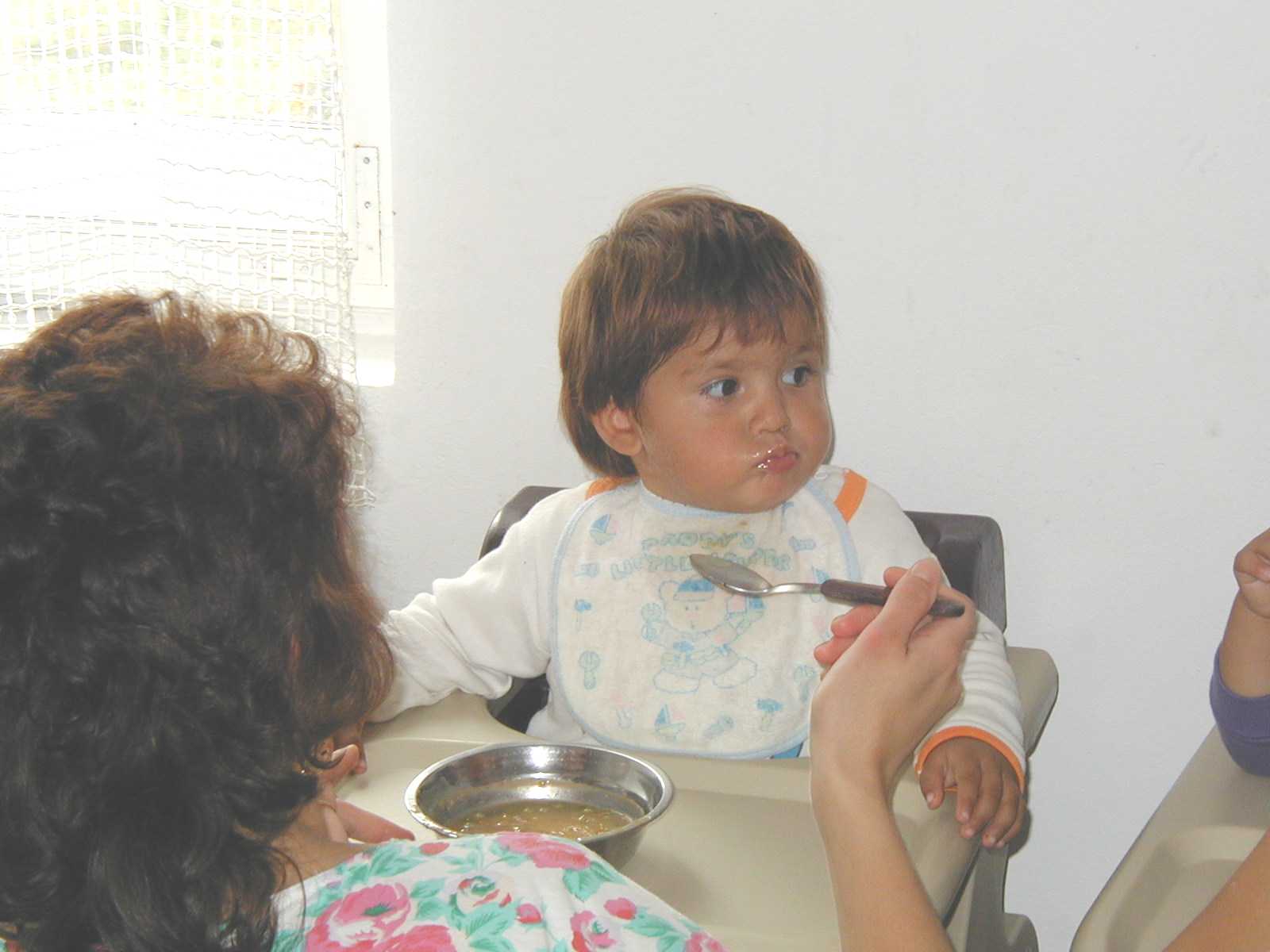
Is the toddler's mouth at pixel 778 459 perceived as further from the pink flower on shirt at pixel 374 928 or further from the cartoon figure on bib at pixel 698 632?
the pink flower on shirt at pixel 374 928

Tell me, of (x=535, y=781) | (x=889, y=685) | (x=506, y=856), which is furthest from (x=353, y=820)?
(x=889, y=685)

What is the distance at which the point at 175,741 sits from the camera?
25.8 inches

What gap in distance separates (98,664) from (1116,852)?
57.3 inches

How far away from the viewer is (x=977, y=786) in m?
1.17

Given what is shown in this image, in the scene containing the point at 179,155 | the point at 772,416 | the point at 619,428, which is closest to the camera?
the point at 772,416

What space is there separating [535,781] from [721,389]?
0.51m

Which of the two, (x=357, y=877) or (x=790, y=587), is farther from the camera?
(x=790, y=587)

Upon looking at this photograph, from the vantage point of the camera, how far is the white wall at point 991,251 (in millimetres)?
1498

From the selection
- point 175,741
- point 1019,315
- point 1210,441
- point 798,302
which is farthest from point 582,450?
point 175,741

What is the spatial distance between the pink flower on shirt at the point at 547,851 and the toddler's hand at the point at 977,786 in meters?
0.49

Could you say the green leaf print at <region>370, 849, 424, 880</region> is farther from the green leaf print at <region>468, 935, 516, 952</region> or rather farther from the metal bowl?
the metal bowl

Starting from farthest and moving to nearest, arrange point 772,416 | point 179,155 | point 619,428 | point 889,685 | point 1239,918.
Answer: point 179,155 < point 619,428 < point 772,416 < point 889,685 < point 1239,918

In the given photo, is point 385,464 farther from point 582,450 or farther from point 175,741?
point 175,741

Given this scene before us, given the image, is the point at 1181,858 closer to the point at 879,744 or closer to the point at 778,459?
the point at 879,744
